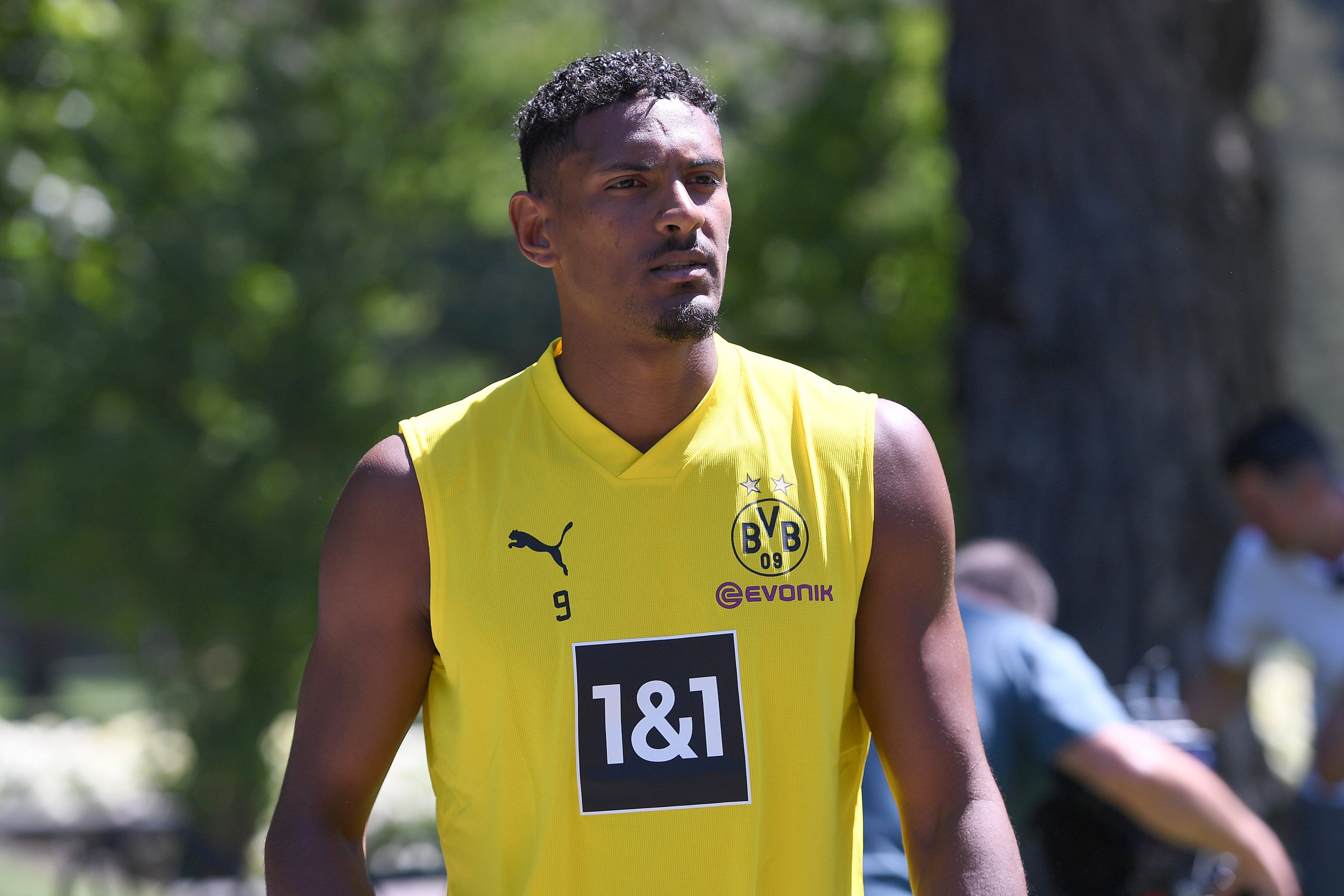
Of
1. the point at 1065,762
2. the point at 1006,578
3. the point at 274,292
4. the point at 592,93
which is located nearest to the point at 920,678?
the point at 592,93

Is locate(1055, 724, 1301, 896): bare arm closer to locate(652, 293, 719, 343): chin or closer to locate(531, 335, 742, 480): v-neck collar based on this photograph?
locate(531, 335, 742, 480): v-neck collar

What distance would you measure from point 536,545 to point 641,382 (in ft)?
1.03

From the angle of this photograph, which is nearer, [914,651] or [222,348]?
A: [914,651]

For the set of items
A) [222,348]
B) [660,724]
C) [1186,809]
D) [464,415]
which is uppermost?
[222,348]

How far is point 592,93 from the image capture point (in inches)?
82.3

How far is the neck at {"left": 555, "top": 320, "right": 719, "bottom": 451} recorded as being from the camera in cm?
213

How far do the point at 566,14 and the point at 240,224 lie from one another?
3813 mm

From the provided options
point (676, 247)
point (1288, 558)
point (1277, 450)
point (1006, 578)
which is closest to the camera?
point (676, 247)

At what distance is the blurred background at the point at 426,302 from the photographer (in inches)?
232

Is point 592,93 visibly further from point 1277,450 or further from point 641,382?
point 1277,450

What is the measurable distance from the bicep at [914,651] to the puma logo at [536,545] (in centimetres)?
43

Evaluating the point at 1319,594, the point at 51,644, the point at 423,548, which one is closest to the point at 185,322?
the point at 1319,594

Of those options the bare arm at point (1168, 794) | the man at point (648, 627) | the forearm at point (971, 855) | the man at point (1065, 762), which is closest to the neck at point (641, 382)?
the man at point (648, 627)

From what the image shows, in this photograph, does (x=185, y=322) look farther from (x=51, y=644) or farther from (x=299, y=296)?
(x=51, y=644)
